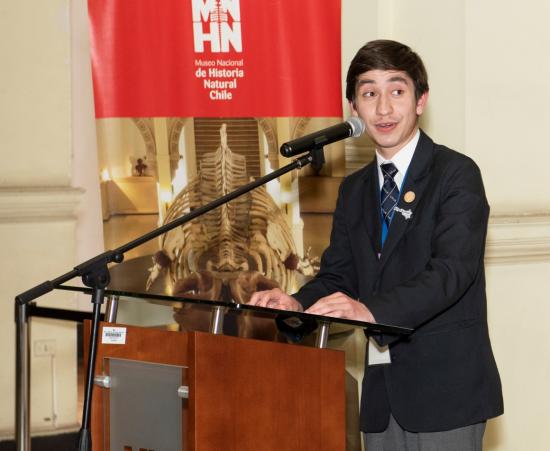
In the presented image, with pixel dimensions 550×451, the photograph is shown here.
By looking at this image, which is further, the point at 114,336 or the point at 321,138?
the point at 321,138

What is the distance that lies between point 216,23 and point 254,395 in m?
2.47

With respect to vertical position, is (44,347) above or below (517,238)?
below

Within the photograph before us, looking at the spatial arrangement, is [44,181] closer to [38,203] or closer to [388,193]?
[38,203]

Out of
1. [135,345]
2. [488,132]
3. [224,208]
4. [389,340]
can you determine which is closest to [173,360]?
[135,345]

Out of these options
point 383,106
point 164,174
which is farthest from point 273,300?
point 164,174

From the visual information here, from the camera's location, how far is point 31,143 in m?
4.26

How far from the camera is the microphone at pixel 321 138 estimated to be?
2.24m

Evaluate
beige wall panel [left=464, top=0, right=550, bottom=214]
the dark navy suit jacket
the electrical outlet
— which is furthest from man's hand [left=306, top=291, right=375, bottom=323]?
the electrical outlet

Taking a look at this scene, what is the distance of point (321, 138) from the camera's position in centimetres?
230

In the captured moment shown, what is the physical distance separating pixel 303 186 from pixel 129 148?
2.67 feet

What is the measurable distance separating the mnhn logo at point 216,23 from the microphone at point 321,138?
5.81 feet

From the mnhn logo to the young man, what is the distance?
155 cm

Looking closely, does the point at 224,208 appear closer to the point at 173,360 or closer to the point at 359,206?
the point at 359,206

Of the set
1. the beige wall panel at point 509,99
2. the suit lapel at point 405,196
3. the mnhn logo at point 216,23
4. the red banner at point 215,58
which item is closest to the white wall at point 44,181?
the red banner at point 215,58
